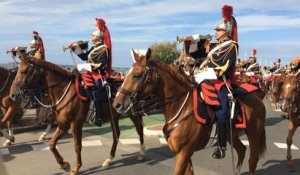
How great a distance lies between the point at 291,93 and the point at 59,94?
4.88 m

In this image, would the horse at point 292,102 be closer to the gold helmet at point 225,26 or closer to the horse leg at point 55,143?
the gold helmet at point 225,26

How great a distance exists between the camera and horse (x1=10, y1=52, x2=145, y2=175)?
779 cm

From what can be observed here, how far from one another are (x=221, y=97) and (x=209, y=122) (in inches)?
16.5

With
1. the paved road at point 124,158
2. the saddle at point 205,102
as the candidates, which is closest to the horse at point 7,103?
the paved road at point 124,158

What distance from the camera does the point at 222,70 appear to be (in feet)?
19.7

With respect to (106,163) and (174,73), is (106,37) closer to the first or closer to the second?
(106,163)

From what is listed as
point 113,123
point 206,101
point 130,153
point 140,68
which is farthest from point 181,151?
point 130,153

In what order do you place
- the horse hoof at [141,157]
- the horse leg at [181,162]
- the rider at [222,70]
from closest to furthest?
the horse leg at [181,162], the rider at [222,70], the horse hoof at [141,157]

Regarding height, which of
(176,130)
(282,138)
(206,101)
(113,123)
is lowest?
(282,138)

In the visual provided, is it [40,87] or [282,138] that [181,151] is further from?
[282,138]

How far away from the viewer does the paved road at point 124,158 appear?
8.34 meters

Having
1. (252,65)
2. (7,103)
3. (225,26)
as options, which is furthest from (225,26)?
(252,65)

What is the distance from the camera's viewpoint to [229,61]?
19.8 feet

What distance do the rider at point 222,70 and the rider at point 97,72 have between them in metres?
2.92
